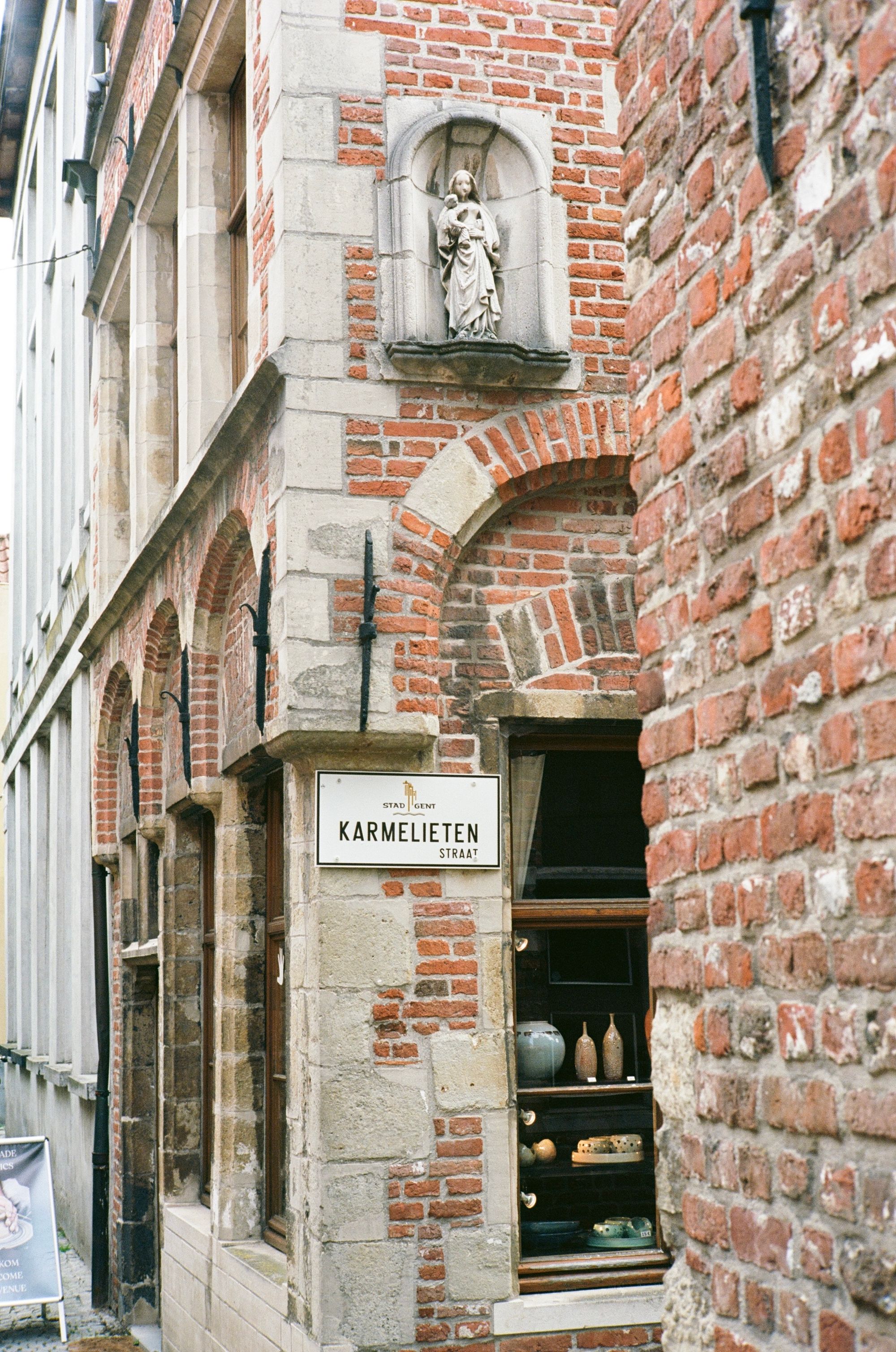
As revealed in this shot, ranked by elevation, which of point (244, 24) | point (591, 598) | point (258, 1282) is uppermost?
point (244, 24)

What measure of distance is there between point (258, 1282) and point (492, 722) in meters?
2.71

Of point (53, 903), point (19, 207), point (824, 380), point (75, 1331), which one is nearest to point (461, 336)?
point (824, 380)

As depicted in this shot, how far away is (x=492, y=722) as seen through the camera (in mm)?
6582

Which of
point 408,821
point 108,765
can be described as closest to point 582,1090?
point 408,821

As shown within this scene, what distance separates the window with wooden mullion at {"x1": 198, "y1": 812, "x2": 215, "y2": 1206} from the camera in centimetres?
914

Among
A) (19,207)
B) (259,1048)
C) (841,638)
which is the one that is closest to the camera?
(841,638)

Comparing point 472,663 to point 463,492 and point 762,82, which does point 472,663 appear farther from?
point 762,82

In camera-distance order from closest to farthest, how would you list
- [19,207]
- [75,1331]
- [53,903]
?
[75,1331], [53,903], [19,207]

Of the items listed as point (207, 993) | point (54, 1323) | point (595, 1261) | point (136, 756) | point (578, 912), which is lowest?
point (54, 1323)

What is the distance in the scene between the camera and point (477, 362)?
6492 millimetres

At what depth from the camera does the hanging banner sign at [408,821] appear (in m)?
6.25

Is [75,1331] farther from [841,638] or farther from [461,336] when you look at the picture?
[841,638]

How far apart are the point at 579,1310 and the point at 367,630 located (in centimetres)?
279

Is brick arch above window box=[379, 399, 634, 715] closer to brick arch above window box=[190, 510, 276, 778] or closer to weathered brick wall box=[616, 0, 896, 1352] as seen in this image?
brick arch above window box=[190, 510, 276, 778]
